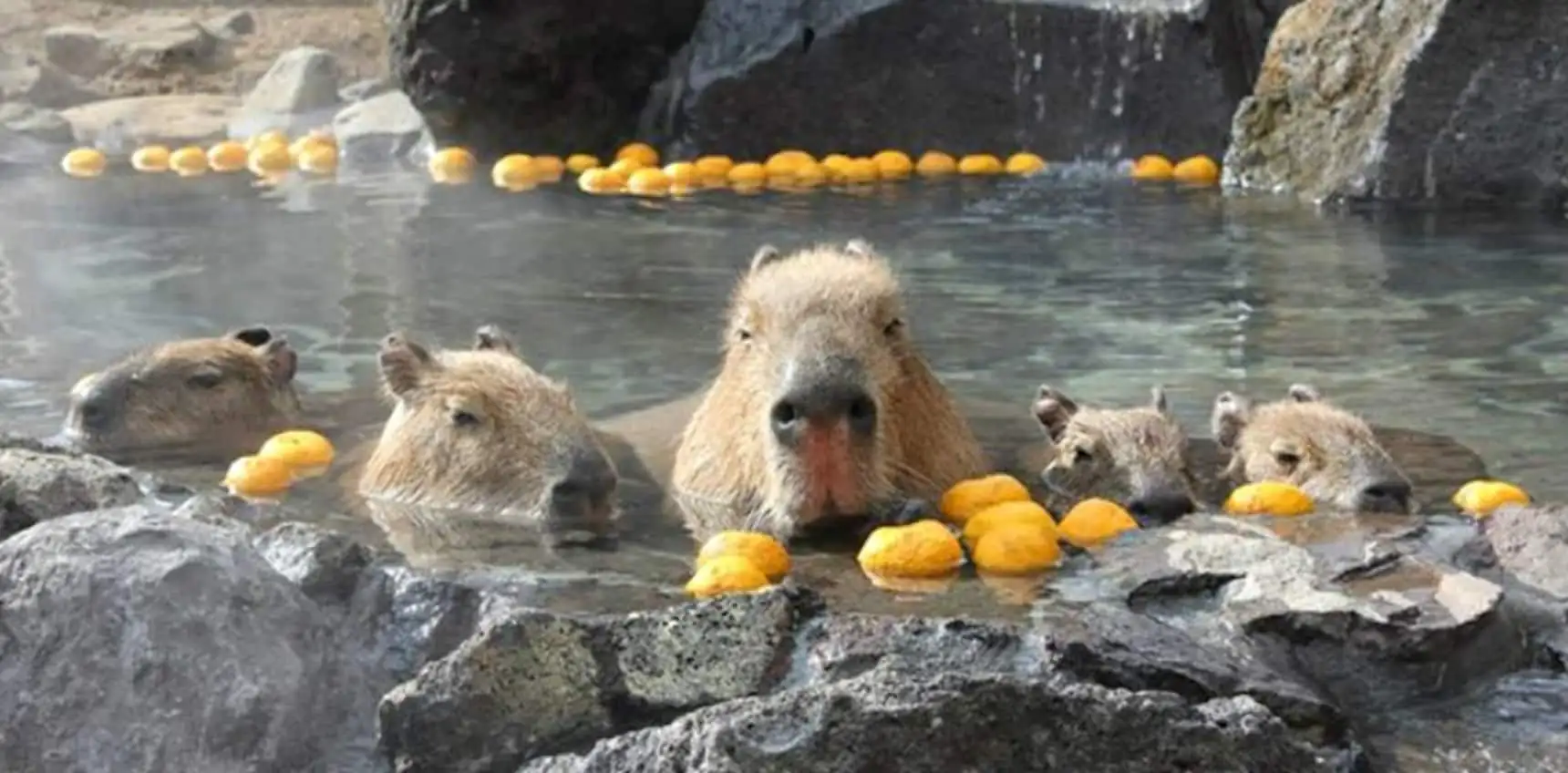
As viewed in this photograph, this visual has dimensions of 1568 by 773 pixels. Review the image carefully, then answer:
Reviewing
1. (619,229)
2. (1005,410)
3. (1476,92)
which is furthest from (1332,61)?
(1005,410)

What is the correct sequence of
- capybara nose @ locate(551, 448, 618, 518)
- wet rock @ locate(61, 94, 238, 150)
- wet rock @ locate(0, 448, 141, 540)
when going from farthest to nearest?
wet rock @ locate(61, 94, 238, 150), capybara nose @ locate(551, 448, 618, 518), wet rock @ locate(0, 448, 141, 540)

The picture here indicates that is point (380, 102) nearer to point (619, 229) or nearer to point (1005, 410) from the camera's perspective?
point (619, 229)

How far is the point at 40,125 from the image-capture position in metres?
17.3

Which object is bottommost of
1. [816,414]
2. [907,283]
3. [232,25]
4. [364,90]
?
[907,283]

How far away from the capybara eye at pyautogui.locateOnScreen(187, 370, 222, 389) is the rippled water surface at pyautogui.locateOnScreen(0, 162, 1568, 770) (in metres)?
0.45

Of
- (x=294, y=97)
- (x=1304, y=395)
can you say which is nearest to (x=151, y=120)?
(x=294, y=97)

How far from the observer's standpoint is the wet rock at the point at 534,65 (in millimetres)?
14938

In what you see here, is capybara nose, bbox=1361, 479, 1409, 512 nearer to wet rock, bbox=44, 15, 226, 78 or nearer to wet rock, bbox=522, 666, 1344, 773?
wet rock, bbox=522, 666, 1344, 773

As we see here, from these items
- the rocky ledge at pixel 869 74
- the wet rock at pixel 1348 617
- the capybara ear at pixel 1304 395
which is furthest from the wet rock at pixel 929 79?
the wet rock at pixel 1348 617

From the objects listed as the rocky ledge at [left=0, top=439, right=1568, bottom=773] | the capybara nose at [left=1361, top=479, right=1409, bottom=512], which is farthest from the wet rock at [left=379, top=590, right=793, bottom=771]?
the capybara nose at [left=1361, top=479, right=1409, bottom=512]

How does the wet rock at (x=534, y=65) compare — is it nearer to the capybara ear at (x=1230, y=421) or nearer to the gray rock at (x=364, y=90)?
the gray rock at (x=364, y=90)

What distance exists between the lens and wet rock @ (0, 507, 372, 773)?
4270 millimetres

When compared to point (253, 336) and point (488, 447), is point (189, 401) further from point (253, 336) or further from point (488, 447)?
point (488, 447)

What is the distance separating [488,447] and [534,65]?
8.99m
